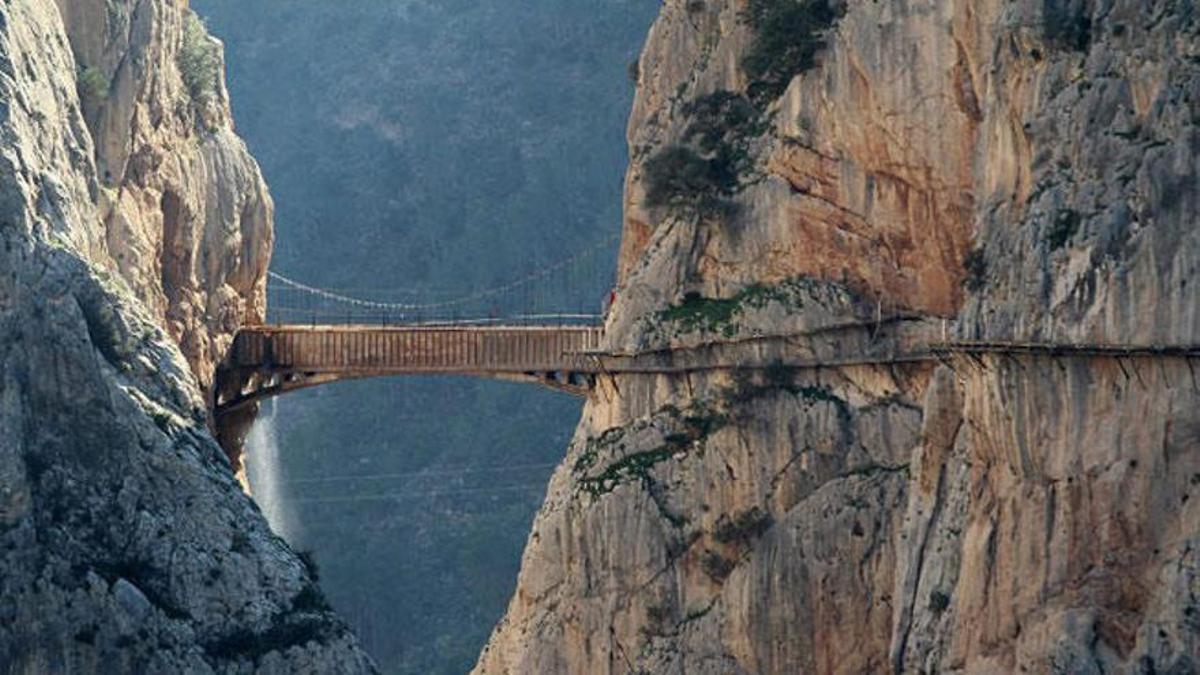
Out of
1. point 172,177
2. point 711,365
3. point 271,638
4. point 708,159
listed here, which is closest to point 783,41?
point 708,159

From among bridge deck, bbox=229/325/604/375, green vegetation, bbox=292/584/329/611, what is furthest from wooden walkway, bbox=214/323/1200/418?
green vegetation, bbox=292/584/329/611

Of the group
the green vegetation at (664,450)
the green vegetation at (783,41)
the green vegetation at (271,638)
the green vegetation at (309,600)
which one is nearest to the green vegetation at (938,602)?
the green vegetation at (664,450)

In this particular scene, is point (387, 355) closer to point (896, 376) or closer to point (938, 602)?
point (896, 376)

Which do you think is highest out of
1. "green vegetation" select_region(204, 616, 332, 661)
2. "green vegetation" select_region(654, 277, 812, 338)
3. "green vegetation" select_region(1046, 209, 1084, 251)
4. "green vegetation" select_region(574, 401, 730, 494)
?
"green vegetation" select_region(1046, 209, 1084, 251)

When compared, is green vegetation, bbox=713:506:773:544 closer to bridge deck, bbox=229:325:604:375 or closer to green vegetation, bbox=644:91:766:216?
green vegetation, bbox=644:91:766:216

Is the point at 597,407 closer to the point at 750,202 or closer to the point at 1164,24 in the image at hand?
the point at 750,202

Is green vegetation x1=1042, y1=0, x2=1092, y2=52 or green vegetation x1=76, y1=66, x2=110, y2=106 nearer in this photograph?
green vegetation x1=1042, y1=0, x2=1092, y2=52
